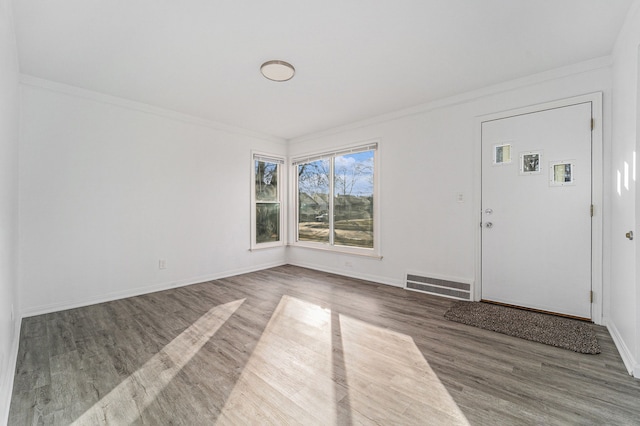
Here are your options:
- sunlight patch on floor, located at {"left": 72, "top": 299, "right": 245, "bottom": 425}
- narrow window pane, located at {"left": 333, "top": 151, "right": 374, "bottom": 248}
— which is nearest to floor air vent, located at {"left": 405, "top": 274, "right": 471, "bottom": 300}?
narrow window pane, located at {"left": 333, "top": 151, "right": 374, "bottom": 248}

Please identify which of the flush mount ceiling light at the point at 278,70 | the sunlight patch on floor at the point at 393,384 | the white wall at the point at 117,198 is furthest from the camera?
the white wall at the point at 117,198

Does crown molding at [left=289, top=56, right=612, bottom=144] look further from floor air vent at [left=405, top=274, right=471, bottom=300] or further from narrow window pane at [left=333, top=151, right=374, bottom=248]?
floor air vent at [left=405, top=274, right=471, bottom=300]

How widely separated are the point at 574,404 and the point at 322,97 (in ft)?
11.9

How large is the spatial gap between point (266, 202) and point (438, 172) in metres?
3.15

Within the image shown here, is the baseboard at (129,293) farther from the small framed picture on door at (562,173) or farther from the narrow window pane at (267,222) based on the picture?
the small framed picture on door at (562,173)

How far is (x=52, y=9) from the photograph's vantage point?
82.5 inches

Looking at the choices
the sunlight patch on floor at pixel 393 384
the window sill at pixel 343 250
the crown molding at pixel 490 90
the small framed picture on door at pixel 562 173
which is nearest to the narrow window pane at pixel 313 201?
the window sill at pixel 343 250

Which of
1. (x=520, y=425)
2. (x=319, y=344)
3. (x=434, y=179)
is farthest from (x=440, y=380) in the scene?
(x=434, y=179)

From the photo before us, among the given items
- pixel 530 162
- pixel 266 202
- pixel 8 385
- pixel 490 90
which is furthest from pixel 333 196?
pixel 8 385

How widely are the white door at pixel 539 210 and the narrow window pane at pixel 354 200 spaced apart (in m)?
1.70

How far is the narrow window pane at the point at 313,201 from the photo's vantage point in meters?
5.38

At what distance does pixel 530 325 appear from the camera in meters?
2.79

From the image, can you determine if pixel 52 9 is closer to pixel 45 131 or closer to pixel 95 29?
pixel 95 29

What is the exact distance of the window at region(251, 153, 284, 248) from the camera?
5.33 meters
